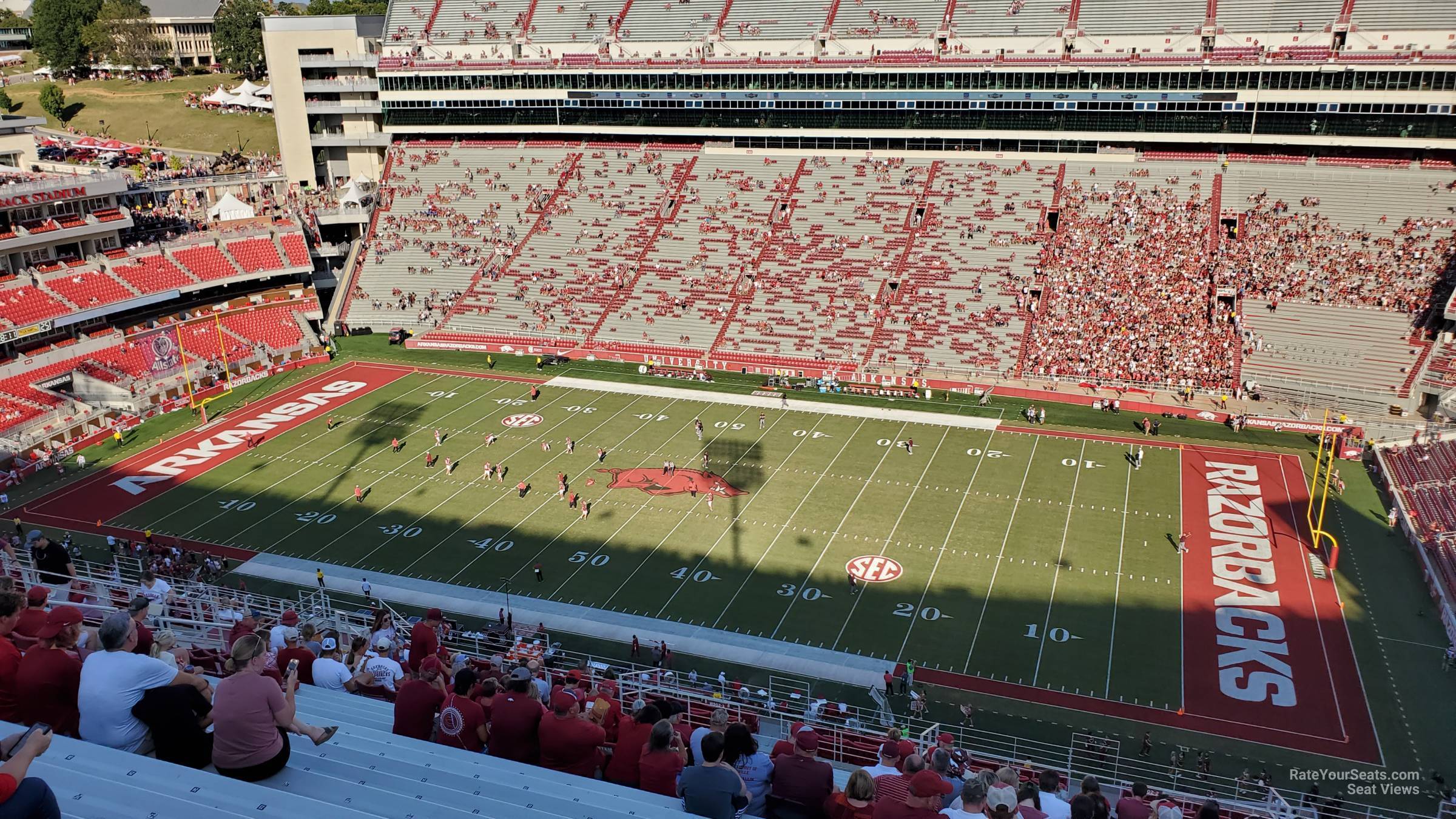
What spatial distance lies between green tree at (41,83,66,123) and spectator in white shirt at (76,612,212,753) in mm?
94456

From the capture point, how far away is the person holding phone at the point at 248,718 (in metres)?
6.94

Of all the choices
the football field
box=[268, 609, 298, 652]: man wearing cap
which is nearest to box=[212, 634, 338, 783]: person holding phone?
box=[268, 609, 298, 652]: man wearing cap

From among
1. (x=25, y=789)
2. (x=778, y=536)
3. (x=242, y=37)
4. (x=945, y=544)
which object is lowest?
(x=945, y=544)

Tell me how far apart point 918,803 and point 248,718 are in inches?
179

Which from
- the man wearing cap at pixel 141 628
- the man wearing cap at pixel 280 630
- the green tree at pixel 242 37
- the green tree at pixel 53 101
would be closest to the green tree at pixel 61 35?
the green tree at pixel 53 101

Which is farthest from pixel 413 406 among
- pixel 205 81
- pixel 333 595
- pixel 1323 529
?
pixel 205 81

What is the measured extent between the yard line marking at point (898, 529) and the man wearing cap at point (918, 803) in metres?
16.8

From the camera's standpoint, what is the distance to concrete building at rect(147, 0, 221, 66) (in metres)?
103

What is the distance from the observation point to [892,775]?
8125mm

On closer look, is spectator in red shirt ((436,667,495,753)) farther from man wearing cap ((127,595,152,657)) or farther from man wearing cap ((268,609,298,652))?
man wearing cap ((268,609,298,652))

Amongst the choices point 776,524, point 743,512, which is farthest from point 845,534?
point 743,512

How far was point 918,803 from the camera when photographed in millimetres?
7117

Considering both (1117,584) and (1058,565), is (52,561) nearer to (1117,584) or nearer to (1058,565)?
(1058,565)

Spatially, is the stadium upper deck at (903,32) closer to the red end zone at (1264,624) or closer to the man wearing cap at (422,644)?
the red end zone at (1264,624)
